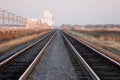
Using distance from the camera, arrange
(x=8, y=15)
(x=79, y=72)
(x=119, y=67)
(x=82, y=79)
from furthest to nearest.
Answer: (x=8, y=15), (x=119, y=67), (x=79, y=72), (x=82, y=79)

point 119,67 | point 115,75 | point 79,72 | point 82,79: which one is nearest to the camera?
point 82,79

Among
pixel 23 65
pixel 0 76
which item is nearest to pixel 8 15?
pixel 23 65

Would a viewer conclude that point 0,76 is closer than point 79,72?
Yes

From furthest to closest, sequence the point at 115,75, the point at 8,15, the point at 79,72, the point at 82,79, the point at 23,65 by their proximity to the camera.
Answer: the point at 8,15 → the point at 23,65 → the point at 79,72 → the point at 115,75 → the point at 82,79

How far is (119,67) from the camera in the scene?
1208 centimetres

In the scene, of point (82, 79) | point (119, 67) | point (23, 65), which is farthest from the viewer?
point (23, 65)

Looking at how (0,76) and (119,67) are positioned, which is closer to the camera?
(0,76)

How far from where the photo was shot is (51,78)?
9852 mm

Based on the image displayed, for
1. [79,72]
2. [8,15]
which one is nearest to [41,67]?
[79,72]

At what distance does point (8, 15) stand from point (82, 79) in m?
31.0

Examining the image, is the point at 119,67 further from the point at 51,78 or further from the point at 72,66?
the point at 51,78

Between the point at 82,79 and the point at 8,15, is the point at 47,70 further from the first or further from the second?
the point at 8,15

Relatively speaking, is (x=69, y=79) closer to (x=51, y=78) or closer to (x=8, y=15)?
(x=51, y=78)

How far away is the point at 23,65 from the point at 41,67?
976 millimetres
